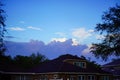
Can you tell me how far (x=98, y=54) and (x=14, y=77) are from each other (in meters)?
31.4

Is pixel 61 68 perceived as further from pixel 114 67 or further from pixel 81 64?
pixel 114 67

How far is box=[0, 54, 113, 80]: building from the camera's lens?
66.0 metres

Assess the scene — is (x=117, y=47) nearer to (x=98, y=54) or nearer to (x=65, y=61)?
(x=98, y=54)

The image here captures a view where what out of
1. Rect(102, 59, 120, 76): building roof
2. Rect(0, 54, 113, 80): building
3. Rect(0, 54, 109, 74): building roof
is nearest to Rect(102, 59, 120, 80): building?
Rect(102, 59, 120, 76): building roof

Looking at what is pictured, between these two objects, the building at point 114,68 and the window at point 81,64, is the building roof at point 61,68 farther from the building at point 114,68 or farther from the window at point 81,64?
the building at point 114,68

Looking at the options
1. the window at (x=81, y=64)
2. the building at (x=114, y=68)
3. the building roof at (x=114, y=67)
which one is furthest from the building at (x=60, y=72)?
the building roof at (x=114, y=67)

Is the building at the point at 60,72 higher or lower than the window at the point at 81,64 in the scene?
lower

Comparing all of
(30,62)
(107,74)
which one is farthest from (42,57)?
(107,74)

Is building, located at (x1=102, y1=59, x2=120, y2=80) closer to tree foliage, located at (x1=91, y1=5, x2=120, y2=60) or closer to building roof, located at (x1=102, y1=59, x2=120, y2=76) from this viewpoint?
building roof, located at (x1=102, y1=59, x2=120, y2=76)

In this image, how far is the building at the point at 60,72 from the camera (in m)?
66.0

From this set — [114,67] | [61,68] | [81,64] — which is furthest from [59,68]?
[114,67]

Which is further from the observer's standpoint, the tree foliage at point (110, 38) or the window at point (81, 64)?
the window at point (81, 64)

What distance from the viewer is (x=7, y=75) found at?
6719cm

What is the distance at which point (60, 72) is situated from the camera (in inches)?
2549
